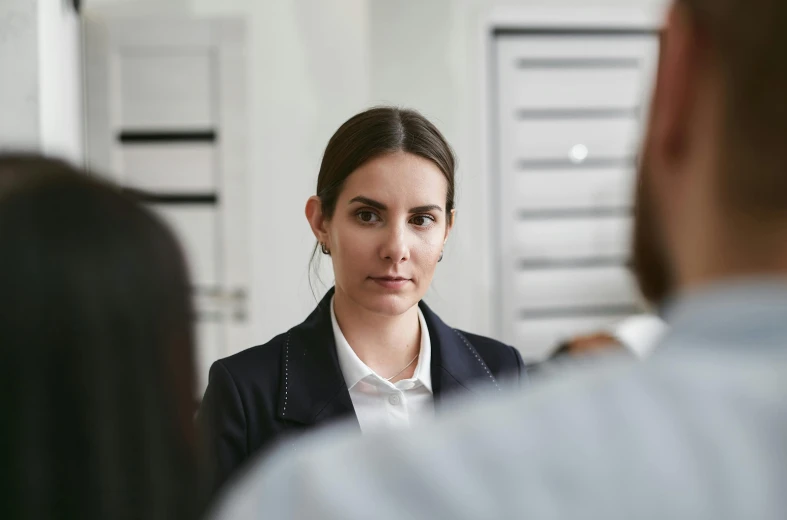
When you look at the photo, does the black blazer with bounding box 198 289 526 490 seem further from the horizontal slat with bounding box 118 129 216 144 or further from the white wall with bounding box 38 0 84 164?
the horizontal slat with bounding box 118 129 216 144

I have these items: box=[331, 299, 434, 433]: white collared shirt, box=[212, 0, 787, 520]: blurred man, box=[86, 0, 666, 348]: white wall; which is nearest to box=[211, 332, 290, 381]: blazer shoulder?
box=[331, 299, 434, 433]: white collared shirt

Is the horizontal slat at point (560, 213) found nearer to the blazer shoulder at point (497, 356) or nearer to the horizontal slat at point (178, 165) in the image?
the horizontal slat at point (178, 165)

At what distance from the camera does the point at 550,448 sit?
1.16 ft

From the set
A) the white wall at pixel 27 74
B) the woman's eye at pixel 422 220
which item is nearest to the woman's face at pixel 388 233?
the woman's eye at pixel 422 220

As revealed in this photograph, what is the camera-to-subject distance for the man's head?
0.38 metres

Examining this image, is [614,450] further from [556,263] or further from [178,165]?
[556,263]

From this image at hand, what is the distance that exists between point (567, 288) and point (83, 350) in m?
4.46

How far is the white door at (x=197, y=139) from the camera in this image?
4250mm

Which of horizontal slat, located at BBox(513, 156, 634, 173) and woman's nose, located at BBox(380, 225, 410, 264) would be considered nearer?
woman's nose, located at BBox(380, 225, 410, 264)

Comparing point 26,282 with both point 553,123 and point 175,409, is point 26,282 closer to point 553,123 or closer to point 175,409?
point 175,409

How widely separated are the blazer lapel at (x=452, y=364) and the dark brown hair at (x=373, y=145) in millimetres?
242

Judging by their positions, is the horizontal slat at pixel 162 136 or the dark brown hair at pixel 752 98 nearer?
the dark brown hair at pixel 752 98

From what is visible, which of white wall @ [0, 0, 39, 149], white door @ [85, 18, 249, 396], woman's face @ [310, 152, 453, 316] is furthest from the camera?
white door @ [85, 18, 249, 396]

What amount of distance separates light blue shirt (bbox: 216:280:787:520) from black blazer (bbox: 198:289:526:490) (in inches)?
38.9
